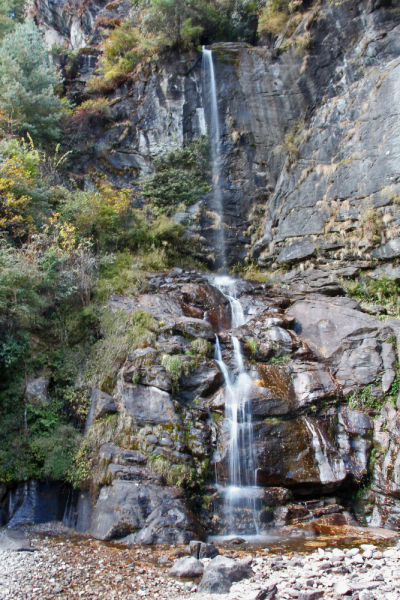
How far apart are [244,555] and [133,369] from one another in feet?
14.4

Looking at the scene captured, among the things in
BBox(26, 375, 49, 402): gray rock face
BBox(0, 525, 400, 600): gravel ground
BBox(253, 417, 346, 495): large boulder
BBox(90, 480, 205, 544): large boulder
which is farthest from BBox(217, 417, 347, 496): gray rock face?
BBox(26, 375, 49, 402): gray rock face

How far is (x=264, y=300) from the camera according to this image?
526 inches

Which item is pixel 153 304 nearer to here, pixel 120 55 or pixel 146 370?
pixel 146 370

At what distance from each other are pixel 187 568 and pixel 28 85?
1843cm

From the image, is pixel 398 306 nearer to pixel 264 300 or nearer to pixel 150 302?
pixel 264 300

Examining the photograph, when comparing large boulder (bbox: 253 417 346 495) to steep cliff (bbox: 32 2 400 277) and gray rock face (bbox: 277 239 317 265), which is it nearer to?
steep cliff (bbox: 32 2 400 277)

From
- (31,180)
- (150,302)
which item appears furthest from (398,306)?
(31,180)

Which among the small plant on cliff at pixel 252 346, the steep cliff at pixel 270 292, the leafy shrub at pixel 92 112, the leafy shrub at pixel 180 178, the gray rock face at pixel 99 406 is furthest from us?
the leafy shrub at pixel 92 112

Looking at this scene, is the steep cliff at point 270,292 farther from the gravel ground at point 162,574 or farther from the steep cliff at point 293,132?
the gravel ground at point 162,574

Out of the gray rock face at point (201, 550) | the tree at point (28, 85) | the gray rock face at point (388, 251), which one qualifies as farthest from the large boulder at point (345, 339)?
the tree at point (28, 85)

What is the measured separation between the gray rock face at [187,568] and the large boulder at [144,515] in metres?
1.17

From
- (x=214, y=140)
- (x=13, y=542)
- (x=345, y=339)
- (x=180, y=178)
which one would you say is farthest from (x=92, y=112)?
(x=13, y=542)

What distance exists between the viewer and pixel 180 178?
710 inches

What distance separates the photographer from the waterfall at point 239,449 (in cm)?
779
